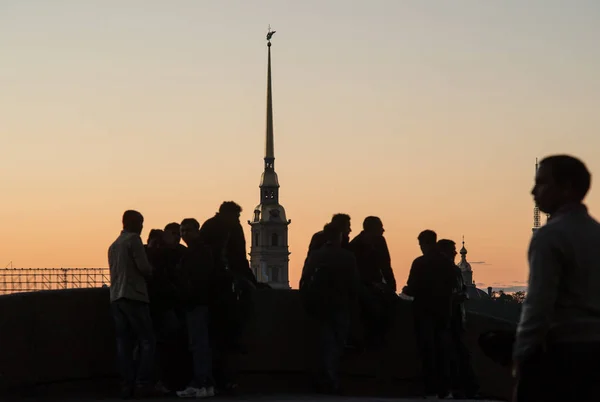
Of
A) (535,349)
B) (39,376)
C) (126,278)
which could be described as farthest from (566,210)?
(39,376)

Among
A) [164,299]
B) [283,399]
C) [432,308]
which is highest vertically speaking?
[164,299]

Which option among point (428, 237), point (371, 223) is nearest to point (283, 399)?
point (371, 223)

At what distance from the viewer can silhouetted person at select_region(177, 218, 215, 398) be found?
12.7m

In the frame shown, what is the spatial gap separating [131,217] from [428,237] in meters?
2.75

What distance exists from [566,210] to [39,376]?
8.18 m

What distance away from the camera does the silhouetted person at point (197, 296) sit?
12.7m

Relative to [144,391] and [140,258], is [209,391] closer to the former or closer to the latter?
[144,391]

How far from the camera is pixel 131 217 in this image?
12.4 m

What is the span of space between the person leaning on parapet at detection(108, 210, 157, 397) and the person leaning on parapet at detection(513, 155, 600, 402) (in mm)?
7129

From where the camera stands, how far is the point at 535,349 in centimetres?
554

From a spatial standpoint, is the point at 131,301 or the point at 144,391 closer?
the point at 131,301

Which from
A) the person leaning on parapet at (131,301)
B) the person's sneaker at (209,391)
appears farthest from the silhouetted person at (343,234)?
the person leaning on parapet at (131,301)

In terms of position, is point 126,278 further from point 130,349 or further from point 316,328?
point 316,328

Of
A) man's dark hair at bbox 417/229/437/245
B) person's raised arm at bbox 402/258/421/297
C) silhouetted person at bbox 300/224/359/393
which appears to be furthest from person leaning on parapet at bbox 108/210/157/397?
man's dark hair at bbox 417/229/437/245
